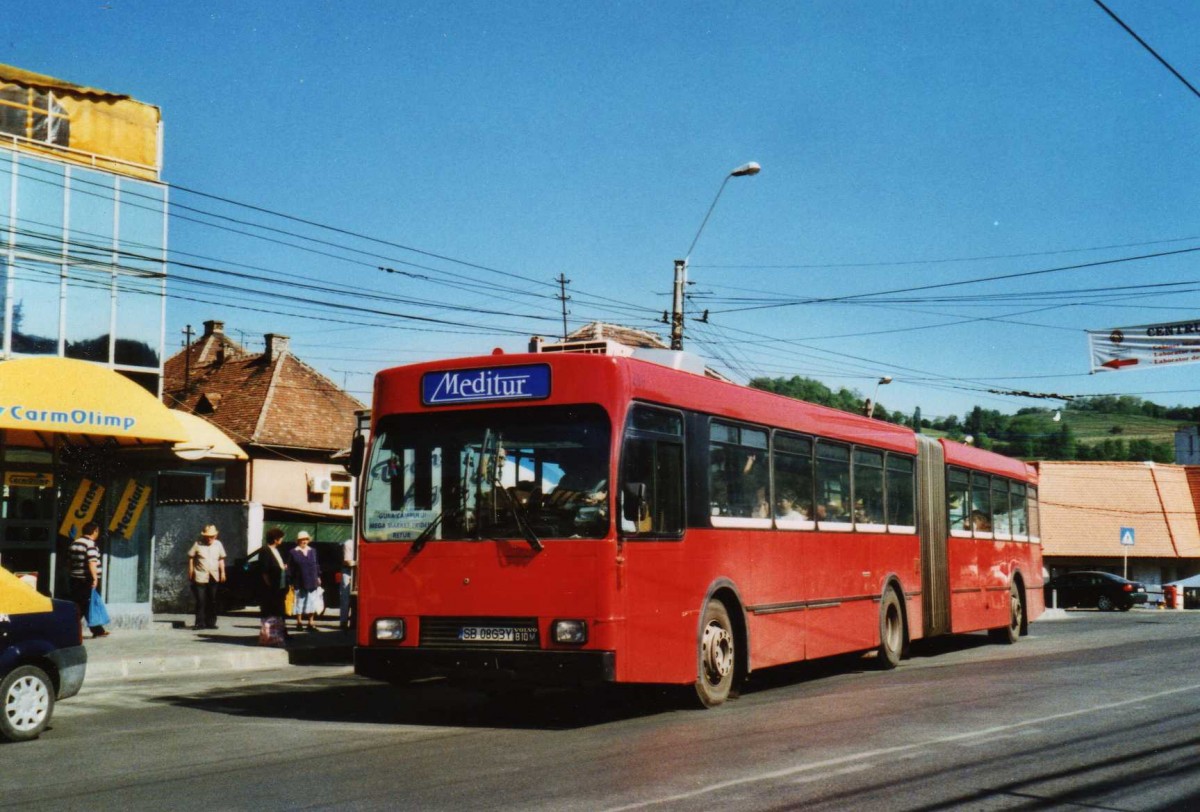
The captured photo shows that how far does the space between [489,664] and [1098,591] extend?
4116 cm

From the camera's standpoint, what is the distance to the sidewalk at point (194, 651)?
16.2 meters

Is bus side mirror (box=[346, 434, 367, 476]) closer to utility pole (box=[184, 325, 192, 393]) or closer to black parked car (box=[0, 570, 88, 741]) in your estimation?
black parked car (box=[0, 570, 88, 741])

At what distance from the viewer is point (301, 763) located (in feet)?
28.7

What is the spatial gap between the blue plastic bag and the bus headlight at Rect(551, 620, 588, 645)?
40.0 ft

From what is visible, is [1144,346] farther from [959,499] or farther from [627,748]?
[627,748]

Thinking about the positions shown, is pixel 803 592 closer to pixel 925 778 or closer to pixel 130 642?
pixel 925 778

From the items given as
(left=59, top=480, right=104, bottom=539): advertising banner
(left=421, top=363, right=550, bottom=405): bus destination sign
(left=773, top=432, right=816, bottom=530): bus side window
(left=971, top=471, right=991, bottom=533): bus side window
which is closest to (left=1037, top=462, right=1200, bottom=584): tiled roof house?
(left=971, top=471, right=991, bottom=533): bus side window

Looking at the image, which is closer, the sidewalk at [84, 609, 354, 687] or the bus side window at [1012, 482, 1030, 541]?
the sidewalk at [84, 609, 354, 687]

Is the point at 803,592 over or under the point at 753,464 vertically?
under

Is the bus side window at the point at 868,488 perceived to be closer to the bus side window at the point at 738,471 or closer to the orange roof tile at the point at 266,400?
the bus side window at the point at 738,471

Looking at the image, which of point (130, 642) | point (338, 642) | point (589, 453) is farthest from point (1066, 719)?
point (130, 642)

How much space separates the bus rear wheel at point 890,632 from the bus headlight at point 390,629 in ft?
25.7

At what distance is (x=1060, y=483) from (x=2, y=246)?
5537 centimetres

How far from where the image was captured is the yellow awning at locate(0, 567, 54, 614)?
1008 cm
